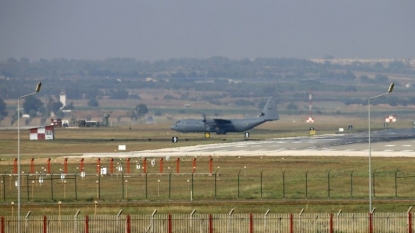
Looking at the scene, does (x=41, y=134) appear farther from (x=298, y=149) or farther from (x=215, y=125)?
(x=298, y=149)

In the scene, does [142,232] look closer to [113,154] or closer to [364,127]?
[113,154]

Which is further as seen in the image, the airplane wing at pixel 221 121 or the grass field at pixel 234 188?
the airplane wing at pixel 221 121

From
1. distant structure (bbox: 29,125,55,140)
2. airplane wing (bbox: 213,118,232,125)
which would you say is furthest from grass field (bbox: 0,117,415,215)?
airplane wing (bbox: 213,118,232,125)

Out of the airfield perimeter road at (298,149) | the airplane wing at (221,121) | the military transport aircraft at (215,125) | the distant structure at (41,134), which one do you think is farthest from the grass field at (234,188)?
the military transport aircraft at (215,125)

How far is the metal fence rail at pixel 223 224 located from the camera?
44438 mm

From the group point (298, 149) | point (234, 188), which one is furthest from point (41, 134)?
point (234, 188)

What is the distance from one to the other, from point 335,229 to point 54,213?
52.7 ft

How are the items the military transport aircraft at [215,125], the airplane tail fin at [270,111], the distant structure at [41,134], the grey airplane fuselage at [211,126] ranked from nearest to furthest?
the distant structure at [41,134], the military transport aircraft at [215,125], the grey airplane fuselage at [211,126], the airplane tail fin at [270,111]

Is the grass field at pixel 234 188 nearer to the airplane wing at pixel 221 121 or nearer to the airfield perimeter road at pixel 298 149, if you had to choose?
the airfield perimeter road at pixel 298 149

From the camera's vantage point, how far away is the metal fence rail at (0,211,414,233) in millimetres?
44438

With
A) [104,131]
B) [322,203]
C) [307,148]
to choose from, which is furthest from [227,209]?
[104,131]

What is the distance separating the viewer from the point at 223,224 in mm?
46094

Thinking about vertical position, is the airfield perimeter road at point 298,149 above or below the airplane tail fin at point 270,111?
below

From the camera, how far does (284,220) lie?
47.7 metres
